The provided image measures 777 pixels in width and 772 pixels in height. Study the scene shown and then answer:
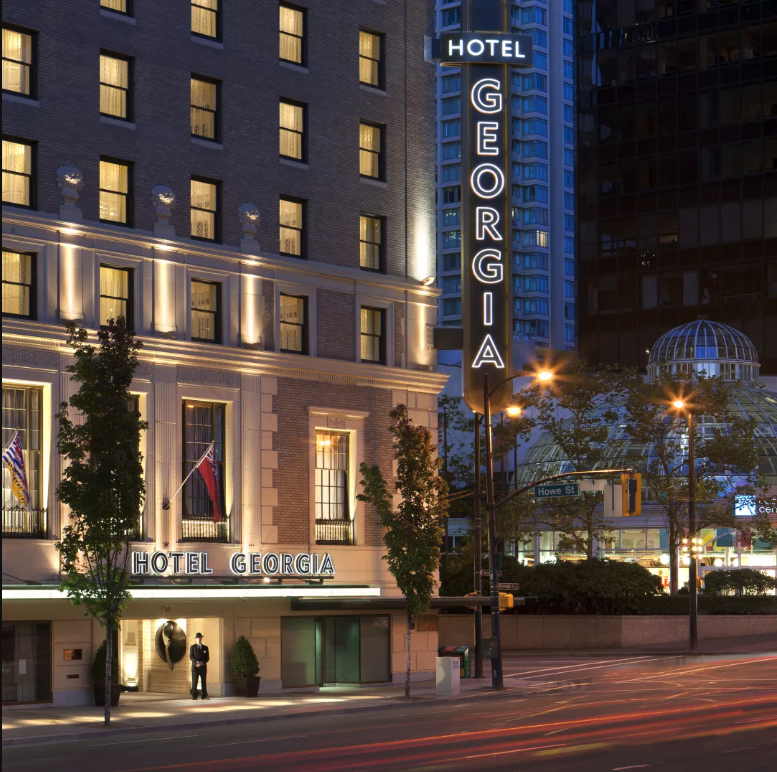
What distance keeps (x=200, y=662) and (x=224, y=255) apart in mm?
11798

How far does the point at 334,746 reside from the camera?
963 inches

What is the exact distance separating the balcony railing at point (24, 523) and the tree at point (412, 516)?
28.7ft

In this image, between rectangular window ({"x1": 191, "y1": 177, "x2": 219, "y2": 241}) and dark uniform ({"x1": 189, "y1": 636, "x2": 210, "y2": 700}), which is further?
rectangular window ({"x1": 191, "y1": 177, "x2": 219, "y2": 241})

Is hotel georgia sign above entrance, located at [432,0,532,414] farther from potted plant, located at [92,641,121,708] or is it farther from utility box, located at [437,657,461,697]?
potted plant, located at [92,641,121,708]

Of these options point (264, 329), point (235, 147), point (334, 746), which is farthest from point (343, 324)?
point (334, 746)

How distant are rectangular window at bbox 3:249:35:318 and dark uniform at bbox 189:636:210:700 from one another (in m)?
9.76

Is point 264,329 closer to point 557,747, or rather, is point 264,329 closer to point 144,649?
point 144,649

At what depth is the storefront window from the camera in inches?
1378

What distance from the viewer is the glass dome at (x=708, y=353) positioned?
339 ft

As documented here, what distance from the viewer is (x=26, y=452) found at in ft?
118

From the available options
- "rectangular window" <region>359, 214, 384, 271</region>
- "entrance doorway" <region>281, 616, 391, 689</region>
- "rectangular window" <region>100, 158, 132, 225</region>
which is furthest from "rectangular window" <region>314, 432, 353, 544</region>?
"rectangular window" <region>100, 158, 132, 225</region>

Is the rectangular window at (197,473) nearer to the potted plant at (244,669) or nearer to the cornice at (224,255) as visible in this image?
the potted plant at (244,669)

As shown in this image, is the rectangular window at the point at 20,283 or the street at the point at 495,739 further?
the rectangular window at the point at 20,283

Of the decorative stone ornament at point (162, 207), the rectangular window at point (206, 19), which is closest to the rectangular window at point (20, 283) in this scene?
the decorative stone ornament at point (162, 207)
